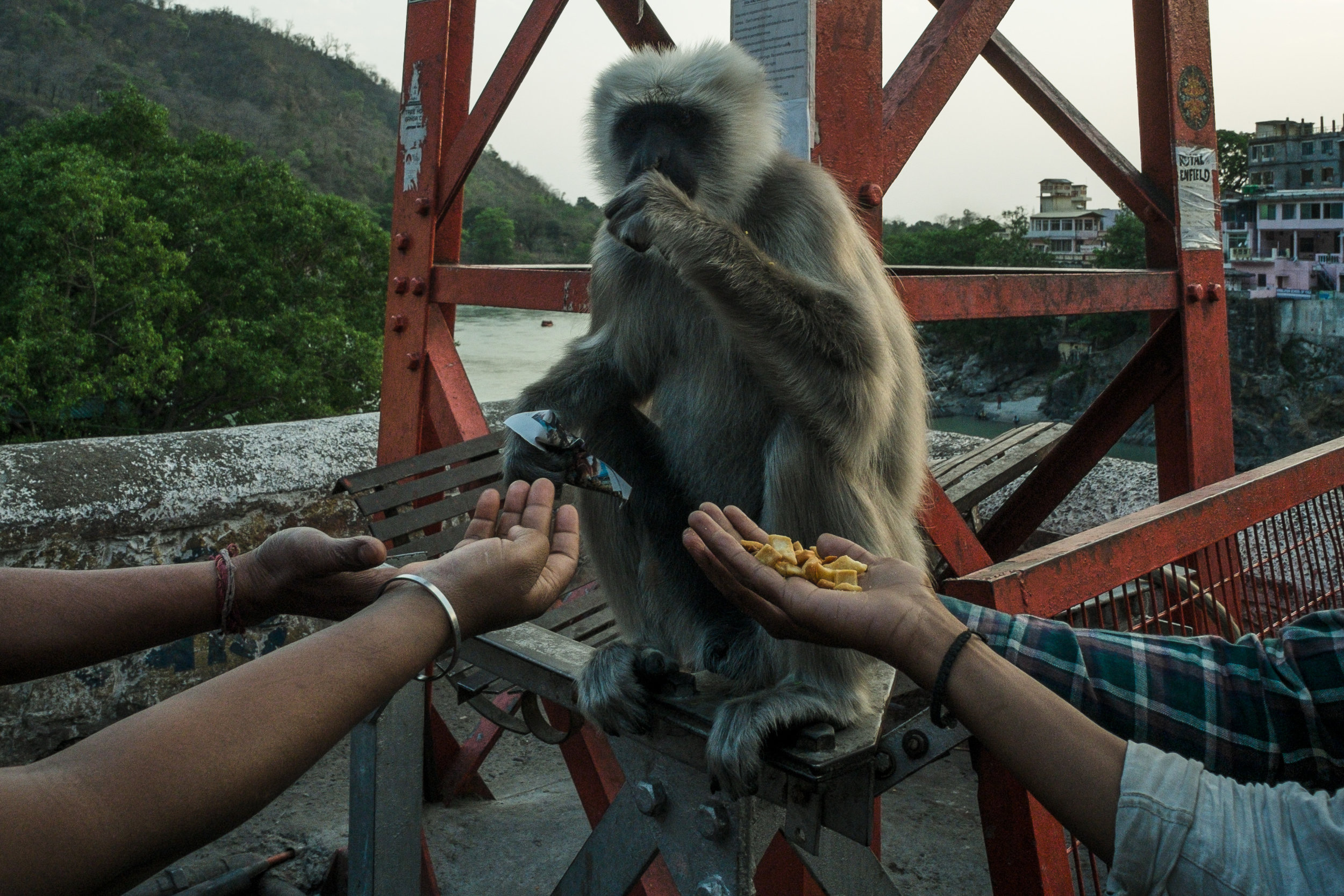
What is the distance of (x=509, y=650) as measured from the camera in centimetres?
187

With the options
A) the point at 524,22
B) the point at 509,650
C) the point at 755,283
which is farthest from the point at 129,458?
the point at 755,283

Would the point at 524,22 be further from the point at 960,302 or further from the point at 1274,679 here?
the point at 1274,679

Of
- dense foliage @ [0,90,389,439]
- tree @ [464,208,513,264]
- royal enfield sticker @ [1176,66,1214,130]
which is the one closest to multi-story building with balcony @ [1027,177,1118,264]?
dense foliage @ [0,90,389,439]

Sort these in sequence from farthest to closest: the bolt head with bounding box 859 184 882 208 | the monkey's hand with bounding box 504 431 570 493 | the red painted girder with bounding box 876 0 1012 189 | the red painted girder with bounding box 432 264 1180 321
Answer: the red painted girder with bounding box 432 264 1180 321
the red painted girder with bounding box 876 0 1012 189
the bolt head with bounding box 859 184 882 208
the monkey's hand with bounding box 504 431 570 493

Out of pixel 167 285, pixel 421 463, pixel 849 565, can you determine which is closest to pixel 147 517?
pixel 421 463

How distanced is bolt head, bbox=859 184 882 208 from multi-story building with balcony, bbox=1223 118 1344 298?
167 ft

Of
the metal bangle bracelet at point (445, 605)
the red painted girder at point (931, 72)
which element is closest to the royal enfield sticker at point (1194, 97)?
the red painted girder at point (931, 72)

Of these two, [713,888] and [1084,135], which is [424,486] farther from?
[1084,135]

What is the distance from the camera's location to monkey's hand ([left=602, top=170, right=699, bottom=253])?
2096 millimetres

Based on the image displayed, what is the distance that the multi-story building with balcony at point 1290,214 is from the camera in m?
46.7

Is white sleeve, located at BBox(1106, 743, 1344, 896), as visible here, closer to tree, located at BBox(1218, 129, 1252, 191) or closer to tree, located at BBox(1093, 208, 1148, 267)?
tree, located at BBox(1093, 208, 1148, 267)

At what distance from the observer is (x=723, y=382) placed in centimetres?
239

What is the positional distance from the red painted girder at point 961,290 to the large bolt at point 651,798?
5.18 feet

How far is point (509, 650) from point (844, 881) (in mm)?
712
